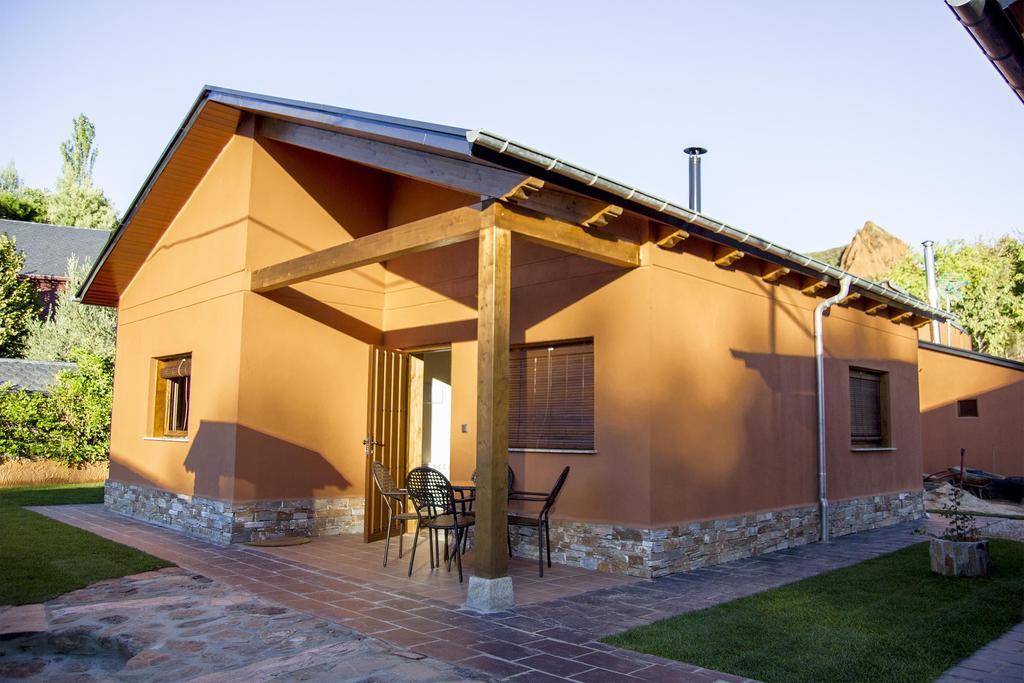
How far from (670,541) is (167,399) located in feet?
25.5

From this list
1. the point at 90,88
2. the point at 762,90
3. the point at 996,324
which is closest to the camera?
the point at 762,90

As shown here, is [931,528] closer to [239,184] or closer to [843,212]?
[239,184]

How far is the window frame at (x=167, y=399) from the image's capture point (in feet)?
35.2

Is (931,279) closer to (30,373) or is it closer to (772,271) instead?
(772,271)

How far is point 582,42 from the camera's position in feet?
41.1

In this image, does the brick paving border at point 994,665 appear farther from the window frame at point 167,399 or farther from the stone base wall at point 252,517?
the window frame at point 167,399

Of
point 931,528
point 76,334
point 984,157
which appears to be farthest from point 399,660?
point 76,334

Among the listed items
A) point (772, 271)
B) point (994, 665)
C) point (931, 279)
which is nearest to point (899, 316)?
point (772, 271)

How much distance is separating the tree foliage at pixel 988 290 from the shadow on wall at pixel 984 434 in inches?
636

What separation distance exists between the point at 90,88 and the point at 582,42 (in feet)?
31.9

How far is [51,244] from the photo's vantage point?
29516mm

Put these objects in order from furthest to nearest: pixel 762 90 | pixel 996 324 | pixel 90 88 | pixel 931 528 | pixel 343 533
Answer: pixel 996 324, pixel 90 88, pixel 762 90, pixel 931 528, pixel 343 533

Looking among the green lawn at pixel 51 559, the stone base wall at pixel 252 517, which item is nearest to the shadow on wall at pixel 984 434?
the stone base wall at pixel 252 517

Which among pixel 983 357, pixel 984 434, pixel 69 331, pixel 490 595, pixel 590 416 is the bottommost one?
pixel 490 595
